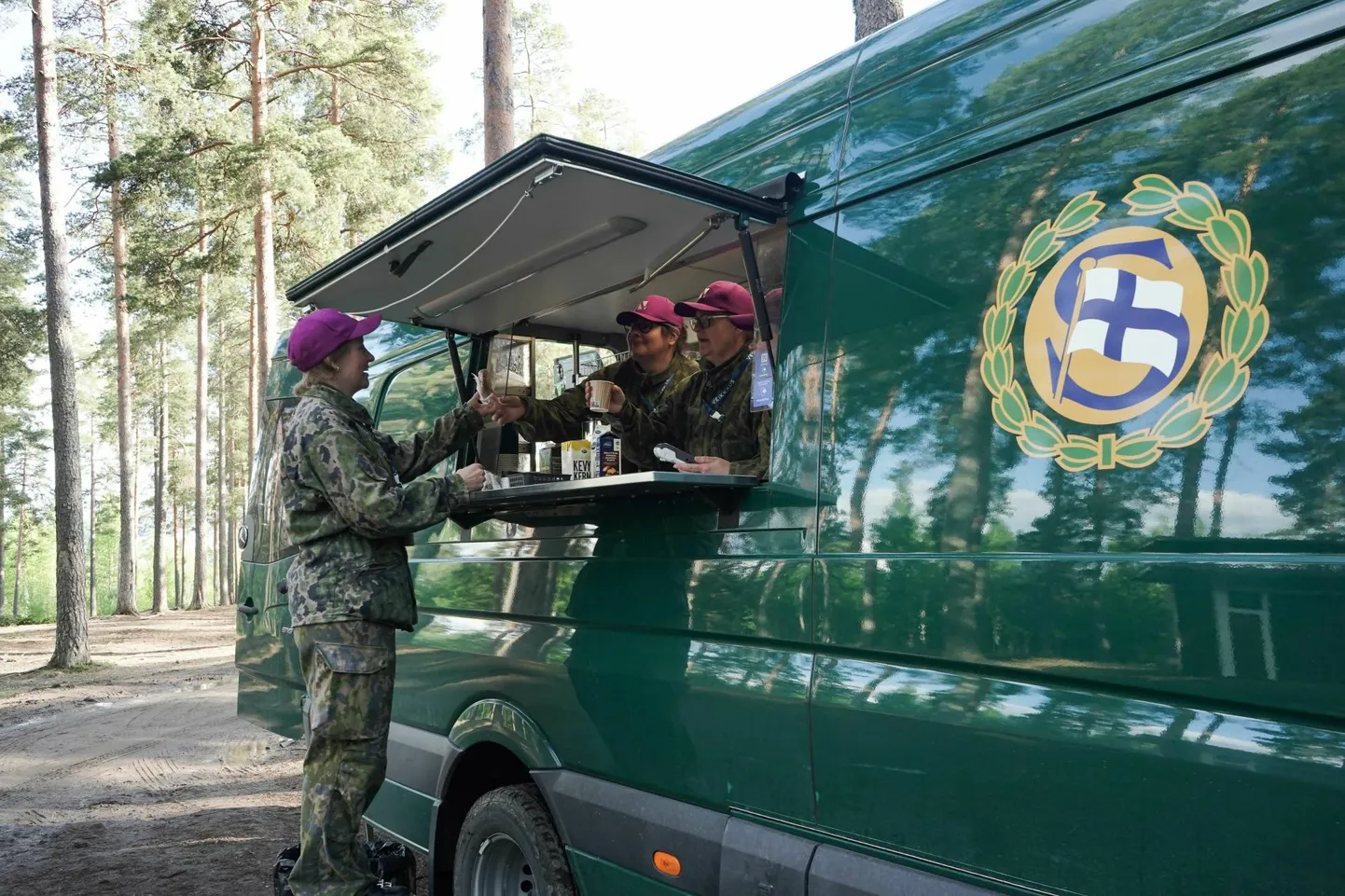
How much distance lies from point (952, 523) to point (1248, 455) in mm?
612

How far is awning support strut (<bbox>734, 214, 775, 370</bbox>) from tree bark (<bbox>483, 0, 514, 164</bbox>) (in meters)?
7.74

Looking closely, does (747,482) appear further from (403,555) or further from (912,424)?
(403,555)

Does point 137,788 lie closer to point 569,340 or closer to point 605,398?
point 569,340

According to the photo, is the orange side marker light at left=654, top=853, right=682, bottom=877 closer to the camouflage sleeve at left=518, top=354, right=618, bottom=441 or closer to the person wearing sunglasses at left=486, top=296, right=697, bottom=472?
the person wearing sunglasses at left=486, top=296, right=697, bottom=472

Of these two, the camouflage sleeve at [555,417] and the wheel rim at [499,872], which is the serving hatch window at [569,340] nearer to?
the camouflage sleeve at [555,417]

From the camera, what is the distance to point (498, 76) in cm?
1032

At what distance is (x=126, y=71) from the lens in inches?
626

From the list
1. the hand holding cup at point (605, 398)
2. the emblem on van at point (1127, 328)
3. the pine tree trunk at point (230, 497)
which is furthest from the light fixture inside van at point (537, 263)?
the pine tree trunk at point (230, 497)

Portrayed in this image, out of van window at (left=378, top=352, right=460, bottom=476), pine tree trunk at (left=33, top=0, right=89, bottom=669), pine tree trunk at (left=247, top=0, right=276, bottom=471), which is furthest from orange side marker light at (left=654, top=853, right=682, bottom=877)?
pine tree trunk at (left=247, top=0, right=276, bottom=471)

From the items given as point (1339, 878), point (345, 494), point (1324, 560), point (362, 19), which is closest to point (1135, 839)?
point (1339, 878)

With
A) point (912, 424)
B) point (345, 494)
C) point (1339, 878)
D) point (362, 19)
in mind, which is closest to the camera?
point (1339, 878)

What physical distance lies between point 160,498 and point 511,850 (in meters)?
33.7

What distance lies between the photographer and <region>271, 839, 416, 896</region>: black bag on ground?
150 inches

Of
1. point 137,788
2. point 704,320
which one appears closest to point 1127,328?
point 704,320
